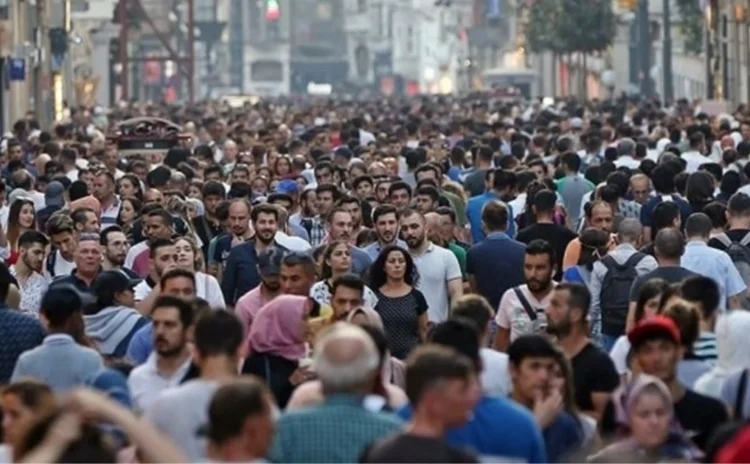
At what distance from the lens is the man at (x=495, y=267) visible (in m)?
18.2

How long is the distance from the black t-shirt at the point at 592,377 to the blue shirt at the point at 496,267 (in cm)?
543

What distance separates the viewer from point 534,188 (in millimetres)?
22359

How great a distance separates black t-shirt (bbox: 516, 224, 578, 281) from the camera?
1954 centimetres

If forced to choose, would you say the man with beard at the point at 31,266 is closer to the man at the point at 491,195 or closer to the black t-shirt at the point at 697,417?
the man at the point at 491,195

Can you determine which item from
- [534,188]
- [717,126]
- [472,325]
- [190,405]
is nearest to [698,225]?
[534,188]

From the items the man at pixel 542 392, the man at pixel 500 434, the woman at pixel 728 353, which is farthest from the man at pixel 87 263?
the man at pixel 500 434

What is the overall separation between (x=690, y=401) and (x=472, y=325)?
92 centimetres

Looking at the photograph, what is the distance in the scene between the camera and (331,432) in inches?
384

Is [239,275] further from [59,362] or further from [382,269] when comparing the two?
[59,362]

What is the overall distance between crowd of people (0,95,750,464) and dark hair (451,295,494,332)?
0.02 m

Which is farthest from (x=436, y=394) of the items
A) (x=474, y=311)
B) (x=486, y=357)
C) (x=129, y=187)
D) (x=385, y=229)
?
(x=129, y=187)

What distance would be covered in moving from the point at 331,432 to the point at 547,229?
10147 millimetres

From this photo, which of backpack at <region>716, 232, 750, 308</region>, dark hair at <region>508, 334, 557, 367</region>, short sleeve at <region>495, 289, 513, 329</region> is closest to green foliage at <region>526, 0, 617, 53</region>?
backpack at <region>716, 232, 750, 308</region>

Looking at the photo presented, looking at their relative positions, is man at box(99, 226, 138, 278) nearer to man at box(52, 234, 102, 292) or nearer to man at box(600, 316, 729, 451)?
man at box(52, 234, 102, 292)
